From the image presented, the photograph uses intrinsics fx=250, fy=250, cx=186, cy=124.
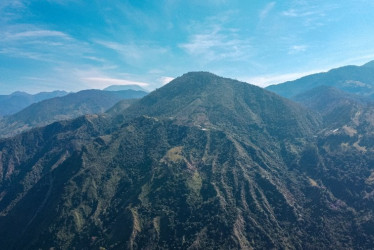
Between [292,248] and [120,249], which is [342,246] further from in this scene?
[120,249]

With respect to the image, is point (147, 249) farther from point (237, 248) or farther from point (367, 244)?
point (367, 244)

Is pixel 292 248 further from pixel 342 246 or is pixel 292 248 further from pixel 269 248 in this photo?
pixel 342 246

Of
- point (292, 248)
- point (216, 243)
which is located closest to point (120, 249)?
point (216, 243)

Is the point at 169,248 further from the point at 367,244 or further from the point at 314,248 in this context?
the point at 367,244

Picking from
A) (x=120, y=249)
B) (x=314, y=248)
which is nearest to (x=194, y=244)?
(x=120, y=249)

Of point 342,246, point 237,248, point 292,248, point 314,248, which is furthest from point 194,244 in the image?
point 342,246

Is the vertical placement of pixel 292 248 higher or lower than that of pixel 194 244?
lower

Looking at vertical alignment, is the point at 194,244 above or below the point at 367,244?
above
